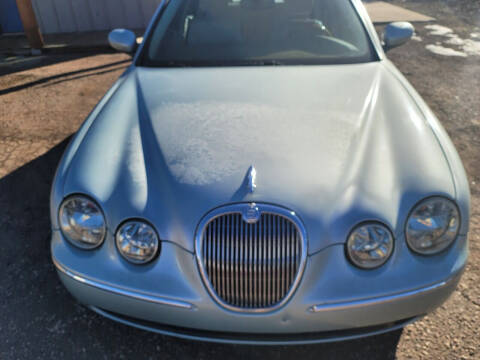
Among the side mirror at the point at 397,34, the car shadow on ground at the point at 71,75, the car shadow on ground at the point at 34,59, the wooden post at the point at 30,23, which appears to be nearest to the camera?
the side mirror at the point at 397,34

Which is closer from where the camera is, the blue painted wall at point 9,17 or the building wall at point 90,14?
the building wall at point 90,14

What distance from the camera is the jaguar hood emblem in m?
1.81

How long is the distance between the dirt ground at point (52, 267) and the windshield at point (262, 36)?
144cm

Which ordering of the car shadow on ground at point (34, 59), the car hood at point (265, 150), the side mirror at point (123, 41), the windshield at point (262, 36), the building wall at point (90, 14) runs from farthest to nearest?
the building wall at point (90, 14) → the car shadow on ground at point (34, 59) → the side mirror at point (123, 41) → the windshield at point (262, 36) → the car hood at point (265, 150)

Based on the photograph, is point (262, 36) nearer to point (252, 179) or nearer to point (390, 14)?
point (252, 179)

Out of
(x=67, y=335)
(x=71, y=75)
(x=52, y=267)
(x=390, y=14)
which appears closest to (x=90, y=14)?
(x=71, y=75)

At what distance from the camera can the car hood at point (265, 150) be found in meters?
1.80

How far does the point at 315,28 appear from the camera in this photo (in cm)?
293

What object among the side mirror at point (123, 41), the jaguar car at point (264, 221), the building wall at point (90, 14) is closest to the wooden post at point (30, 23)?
the building wall at point (90, 14)

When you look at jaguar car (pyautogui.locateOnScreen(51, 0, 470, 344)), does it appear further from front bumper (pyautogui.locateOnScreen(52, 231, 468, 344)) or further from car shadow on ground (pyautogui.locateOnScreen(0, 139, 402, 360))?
car shadow on ground (pyautogui.locateOnScreen(0, 139, 402, 360))

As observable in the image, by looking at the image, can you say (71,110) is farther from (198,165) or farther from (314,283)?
(314,283)

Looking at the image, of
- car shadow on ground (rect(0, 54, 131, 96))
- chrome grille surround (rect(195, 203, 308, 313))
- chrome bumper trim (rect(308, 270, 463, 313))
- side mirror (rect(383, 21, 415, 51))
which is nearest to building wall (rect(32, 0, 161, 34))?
car shadow on ground (rect(0, 54, 131, 96))

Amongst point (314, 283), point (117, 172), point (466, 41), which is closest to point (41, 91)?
point (117, 172)

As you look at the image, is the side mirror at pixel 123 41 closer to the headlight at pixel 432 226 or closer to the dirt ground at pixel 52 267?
the dirt ground at pixel 52 267
